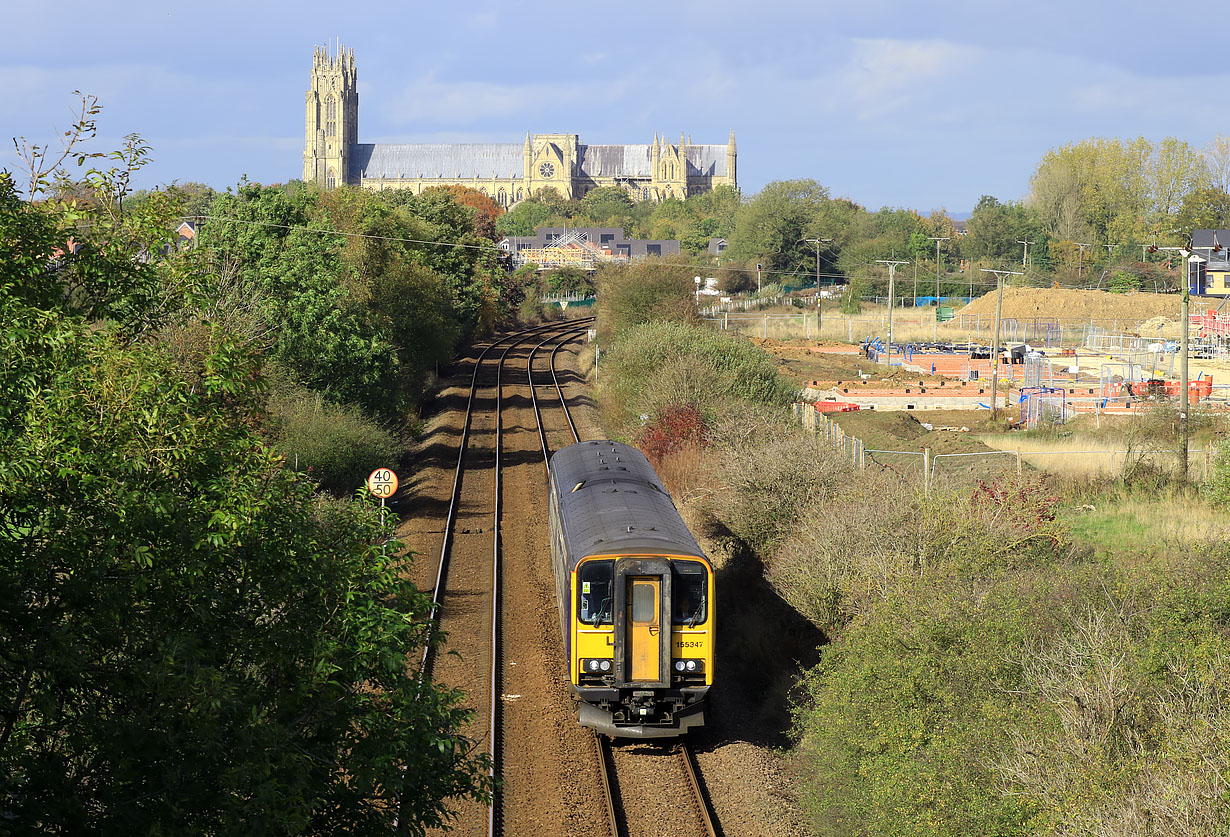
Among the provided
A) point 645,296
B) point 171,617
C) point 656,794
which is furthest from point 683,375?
point 171,617

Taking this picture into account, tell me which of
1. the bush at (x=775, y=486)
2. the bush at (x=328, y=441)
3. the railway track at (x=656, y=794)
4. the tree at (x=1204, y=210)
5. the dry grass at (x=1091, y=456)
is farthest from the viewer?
the tree at (x=1204, y=210)

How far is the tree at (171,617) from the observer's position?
7199 mm

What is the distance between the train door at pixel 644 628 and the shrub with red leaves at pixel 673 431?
13.6m

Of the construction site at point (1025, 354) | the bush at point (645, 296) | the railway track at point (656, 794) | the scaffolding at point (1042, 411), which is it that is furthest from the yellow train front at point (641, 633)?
the bush at point (645, 296)

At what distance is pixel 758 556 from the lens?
70.7 feet

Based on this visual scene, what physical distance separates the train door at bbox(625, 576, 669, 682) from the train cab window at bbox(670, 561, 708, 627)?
0.23m

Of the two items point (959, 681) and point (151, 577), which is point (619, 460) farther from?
point (151, 577)

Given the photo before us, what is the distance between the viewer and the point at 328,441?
96.1ft

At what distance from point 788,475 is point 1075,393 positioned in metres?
31.5

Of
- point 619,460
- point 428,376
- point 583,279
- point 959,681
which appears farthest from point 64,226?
point 583,279

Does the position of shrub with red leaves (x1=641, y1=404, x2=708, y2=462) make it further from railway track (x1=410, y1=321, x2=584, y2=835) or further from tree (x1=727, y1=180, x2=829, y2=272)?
tree (x1=727, y1=180, x2=829, y2=272)

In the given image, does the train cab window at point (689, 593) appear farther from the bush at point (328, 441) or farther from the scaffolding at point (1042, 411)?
the scaffolding at point (1042, 411)

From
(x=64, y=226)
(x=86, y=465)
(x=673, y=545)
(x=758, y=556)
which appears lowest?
(x=758, y=556)

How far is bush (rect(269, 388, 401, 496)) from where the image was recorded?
28.5m
